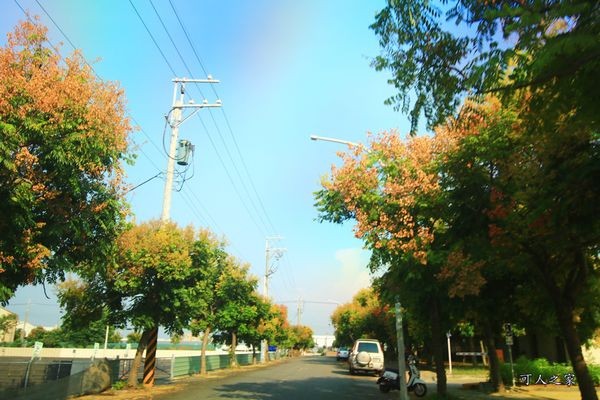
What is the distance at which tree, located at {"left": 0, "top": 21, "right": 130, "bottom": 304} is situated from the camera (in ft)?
28.7

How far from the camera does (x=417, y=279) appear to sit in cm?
1421

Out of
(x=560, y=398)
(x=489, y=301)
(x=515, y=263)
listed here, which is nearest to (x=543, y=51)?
(x=515, y=263)

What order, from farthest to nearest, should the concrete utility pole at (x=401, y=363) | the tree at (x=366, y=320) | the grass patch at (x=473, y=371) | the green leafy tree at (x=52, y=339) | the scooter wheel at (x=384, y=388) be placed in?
1. the green leafy tree at (x=52, y=339)
2. the tree at (x=366, y=320)
3. the grass patch at (x=473, y=371)
4. the scooter wheel at (x=384, y=388)
5. the concrete utility pole at (x=401, y=363)

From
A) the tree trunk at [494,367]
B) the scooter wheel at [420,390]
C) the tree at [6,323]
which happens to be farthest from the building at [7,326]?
the tree trunk at [494,367]

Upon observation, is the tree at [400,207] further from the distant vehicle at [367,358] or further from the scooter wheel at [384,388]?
the distant vehicle at [367,358]

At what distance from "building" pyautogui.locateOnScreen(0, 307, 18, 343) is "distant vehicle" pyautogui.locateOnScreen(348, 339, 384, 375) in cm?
7079

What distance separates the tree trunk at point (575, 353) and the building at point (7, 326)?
9014cm

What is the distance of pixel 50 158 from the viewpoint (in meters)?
9.16

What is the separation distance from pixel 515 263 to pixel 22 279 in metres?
10.9

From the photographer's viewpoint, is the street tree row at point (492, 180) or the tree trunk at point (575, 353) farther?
the tree trunk at point (575, 353)

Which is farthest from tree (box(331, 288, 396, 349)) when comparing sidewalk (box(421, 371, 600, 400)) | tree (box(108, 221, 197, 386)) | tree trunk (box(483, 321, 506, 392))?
tree (box(108, 221, 197, 386))

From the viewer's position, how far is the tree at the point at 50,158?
28.7 ft

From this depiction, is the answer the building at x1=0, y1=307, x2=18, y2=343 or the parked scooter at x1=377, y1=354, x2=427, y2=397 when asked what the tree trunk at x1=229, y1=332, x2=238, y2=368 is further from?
the building at x1=0, y1=307, x2=18, y2=343

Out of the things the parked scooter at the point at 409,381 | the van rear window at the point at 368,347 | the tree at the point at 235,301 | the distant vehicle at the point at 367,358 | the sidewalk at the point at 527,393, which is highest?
the tree at the point at 235,301
